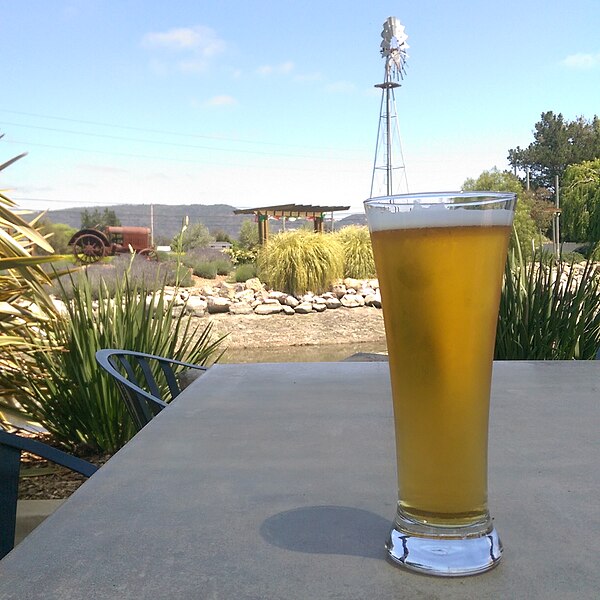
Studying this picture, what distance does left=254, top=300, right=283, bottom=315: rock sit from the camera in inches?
465

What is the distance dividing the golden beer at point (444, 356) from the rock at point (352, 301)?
455 inches

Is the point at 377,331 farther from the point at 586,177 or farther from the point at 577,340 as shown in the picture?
the point at 586,177

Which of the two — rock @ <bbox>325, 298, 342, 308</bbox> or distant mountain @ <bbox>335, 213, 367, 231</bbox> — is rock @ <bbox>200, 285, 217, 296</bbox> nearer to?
rock @ <bbox>325, 298, 342, 308</bbox>

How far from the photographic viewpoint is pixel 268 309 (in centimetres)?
1191

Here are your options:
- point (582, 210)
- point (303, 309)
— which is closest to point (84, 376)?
point (303, 309)

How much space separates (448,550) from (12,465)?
34.6 inches

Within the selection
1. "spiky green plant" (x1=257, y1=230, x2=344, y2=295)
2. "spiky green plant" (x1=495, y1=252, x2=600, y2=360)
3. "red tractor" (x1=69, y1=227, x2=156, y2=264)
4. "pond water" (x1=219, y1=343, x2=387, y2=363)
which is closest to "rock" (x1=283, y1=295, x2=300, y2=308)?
"spiky green plant" (x1=257, y1=230, x2=344, y2=295)

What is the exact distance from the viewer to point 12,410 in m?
3.04

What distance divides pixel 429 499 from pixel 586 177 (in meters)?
37.7

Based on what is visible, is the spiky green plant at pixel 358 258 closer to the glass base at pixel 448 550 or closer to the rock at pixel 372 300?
the rock at pixel 372 300

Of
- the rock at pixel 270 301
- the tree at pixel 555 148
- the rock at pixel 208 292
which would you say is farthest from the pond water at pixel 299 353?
the tree at pixel 555 148

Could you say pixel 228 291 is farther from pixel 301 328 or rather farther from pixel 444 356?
pixel 444 356

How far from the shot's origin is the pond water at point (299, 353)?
866cm

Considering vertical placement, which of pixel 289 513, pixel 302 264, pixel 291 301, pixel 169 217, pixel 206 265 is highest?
pixel 169 217
